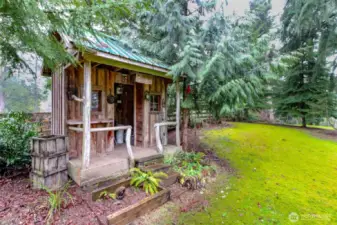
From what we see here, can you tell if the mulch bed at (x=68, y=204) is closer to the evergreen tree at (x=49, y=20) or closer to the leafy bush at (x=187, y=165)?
the leafy bush at (x=187, y=165)

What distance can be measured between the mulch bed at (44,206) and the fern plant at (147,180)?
14 centimetres

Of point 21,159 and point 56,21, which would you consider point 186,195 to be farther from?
point 21,159

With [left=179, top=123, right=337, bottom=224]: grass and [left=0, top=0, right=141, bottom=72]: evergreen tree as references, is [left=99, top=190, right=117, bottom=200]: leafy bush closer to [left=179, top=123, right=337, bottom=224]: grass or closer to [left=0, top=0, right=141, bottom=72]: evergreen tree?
[left=179, top=123, right=337, bottom=224]: grass

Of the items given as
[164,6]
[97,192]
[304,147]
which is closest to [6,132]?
[97,192]

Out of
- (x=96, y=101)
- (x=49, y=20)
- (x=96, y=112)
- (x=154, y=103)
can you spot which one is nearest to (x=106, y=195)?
(x=96, y=112)

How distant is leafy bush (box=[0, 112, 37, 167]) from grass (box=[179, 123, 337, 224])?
4.02 meters

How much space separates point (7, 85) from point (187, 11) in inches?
846

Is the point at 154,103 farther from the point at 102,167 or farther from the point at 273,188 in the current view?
the point at 273,188

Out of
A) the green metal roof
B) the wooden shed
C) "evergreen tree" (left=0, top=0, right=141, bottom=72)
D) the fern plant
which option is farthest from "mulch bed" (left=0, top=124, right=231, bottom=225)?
the green metal roof

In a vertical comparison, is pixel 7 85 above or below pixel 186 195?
above

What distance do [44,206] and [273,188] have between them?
4614 millimetres

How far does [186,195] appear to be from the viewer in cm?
374

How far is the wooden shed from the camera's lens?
3645 millimetres

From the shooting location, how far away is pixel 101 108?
4.78 metres
